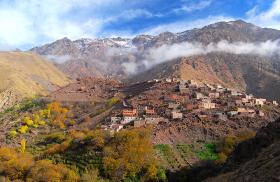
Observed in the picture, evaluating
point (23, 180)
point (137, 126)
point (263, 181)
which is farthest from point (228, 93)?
point (263, 181)

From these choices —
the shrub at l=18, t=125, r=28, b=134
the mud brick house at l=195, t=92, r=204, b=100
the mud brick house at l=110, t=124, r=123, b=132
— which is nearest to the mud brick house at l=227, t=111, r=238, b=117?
the mud brick house at l=195, t=92, r=204, b=100

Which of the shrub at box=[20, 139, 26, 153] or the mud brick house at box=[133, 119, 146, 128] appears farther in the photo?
the mud brick house at box=[133, 119, 146, 128]

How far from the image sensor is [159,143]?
102m

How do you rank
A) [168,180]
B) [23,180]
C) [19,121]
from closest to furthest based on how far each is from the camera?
[168,180] < [23,180] < [19,121]

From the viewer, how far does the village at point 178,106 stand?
12438cm

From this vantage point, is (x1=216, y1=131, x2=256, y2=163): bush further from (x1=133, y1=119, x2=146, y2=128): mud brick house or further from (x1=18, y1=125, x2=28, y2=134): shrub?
(x1=18, y1=125, x2=28, y2=134): shrub

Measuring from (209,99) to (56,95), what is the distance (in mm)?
76372

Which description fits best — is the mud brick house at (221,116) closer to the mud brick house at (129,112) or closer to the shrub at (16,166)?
the mud brick house at (129,112)

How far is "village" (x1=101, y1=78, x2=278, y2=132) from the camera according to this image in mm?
124375

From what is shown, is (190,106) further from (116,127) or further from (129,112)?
(116,127)

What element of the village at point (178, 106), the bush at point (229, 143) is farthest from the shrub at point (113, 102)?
the bush at point (229, 143)

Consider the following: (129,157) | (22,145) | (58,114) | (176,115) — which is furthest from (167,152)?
(58,114)

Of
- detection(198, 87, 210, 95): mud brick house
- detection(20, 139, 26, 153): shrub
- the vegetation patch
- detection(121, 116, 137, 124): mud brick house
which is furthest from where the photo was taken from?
detection(198, 87, 210, 95): mud brick house

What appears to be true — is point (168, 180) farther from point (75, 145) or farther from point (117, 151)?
point (75, 145)
